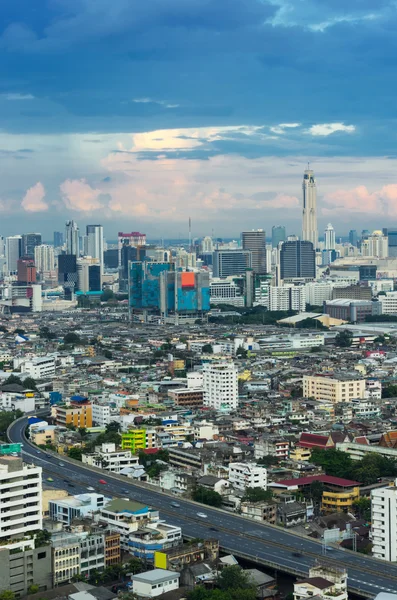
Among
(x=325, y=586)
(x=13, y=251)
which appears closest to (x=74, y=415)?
(x=325, y=586)

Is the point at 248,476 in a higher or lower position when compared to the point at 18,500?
lower

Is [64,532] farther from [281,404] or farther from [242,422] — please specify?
[281,404]

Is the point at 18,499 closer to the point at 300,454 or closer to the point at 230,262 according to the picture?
the point at 300,454

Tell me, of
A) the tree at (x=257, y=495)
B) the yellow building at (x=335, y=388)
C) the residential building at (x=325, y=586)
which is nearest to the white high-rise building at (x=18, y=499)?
Answer: the residential building at (x=325, y=586)

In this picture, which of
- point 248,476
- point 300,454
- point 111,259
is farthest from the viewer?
point 111,259

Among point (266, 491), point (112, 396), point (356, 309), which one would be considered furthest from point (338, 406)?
point (356, 309)

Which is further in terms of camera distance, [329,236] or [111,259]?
[329,236]

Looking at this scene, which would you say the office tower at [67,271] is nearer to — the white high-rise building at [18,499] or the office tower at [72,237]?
the office tower at [72,237]
